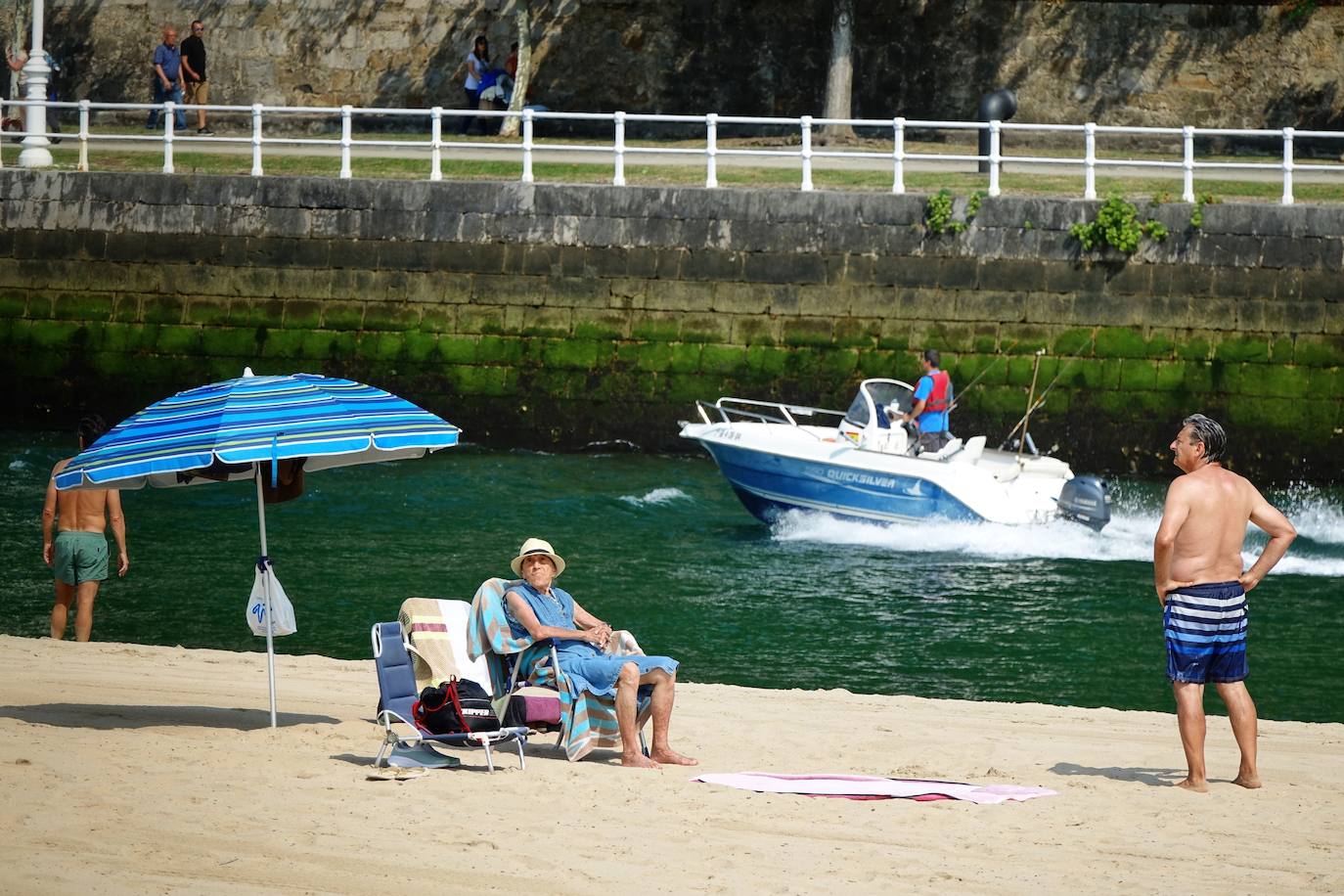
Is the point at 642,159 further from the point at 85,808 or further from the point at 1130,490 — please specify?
the point at 85,808

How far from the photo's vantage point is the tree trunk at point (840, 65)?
2811 centimetres

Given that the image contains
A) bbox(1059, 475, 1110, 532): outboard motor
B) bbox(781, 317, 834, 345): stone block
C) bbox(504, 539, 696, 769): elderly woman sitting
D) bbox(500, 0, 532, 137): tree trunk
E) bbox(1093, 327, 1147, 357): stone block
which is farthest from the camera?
bbox(500, 0, 532, 137): tree trunk

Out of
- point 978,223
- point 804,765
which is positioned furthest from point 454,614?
point 978,223

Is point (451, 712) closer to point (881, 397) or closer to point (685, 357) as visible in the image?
point (881, 397)

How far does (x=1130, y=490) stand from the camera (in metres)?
20.4

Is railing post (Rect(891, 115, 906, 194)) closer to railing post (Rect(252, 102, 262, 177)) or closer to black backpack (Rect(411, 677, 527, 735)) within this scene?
railing post (Rect(252, 102, 262, 177))

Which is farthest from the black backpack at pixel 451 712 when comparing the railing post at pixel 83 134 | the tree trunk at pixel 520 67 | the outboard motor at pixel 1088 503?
the tree trunk at pixel 520 67

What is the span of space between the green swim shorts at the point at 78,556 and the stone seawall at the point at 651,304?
10.5 meters

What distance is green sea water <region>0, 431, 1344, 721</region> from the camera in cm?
1336

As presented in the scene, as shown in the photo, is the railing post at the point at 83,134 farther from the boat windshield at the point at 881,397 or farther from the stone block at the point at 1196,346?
the stone block at the point at 1196,346

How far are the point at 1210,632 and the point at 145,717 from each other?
5.36 m

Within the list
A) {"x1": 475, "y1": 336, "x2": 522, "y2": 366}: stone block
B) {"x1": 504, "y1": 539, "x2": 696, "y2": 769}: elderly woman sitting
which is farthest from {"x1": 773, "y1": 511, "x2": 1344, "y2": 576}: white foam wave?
{"x1": 504, "y1": 539, "x2": 696, "y2": 769}: elderly woman sitting

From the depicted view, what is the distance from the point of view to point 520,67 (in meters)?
28.7

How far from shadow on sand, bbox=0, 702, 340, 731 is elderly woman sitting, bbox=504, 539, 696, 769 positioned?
139 centimetres
